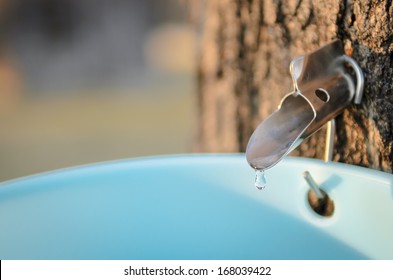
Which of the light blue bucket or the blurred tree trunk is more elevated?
the blurred tree trunk

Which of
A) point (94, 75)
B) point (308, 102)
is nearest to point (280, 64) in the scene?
point (308, 102)

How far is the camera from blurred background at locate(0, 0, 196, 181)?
2469mm

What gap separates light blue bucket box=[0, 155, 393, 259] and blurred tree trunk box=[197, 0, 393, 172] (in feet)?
0.29

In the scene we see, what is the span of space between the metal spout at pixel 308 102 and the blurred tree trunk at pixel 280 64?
0.06 ft

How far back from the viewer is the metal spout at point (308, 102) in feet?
2.14

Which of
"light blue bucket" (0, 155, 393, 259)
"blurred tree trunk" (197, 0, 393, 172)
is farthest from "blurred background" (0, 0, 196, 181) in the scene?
"light blue bucket" (0, 155, 393, 259)

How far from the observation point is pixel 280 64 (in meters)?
0.88

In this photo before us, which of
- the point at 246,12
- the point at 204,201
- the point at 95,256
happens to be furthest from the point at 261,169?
the point at 246,12

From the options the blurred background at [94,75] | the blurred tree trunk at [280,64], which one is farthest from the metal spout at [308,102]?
the blurred background at [94,75]

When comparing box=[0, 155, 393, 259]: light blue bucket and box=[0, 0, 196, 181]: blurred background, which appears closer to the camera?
box=[0, 155, 393, 259]: light blue bucket

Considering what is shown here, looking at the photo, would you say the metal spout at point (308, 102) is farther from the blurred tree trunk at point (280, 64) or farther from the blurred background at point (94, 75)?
the blurred background at point (94, 75)

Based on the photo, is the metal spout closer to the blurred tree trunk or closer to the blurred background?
the blurred tree trunk

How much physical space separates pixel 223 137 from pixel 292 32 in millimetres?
340

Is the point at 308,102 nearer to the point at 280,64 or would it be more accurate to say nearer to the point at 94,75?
the point at 280,64
